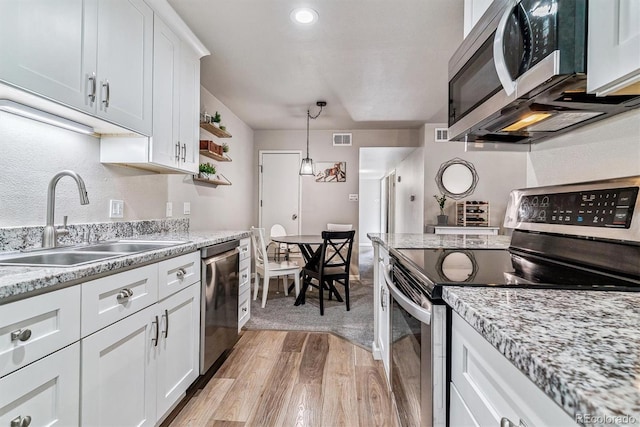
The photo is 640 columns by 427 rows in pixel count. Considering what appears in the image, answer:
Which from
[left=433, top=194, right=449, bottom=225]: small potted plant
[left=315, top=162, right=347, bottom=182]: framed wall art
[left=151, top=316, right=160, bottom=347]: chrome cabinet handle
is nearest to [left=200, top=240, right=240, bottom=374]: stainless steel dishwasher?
[left=151, top=316, right=160, bottom=347]: chrome cabinet handle

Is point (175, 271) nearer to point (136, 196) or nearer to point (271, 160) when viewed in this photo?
point (136, 196)

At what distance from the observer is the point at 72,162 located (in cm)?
168

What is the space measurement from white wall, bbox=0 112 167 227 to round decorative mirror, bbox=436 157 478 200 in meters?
3.96

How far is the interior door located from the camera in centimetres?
510

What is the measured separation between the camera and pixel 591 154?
1095 millimetres

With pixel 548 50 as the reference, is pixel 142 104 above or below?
above

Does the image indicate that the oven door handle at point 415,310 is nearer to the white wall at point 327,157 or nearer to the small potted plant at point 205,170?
the small potted plant at point 205,170

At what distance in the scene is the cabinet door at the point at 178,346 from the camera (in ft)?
4.92

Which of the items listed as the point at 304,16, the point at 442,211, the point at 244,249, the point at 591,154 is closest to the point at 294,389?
the point at 244,249

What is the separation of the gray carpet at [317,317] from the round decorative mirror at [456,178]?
1.97m

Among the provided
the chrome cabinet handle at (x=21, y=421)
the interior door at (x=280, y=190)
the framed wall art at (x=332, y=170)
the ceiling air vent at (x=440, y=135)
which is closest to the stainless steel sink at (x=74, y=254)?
the chrome cabinet handle at (x=21, y=421)

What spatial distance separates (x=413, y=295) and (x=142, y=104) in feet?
5.83

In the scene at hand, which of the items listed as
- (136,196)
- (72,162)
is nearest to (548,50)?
(72,162)

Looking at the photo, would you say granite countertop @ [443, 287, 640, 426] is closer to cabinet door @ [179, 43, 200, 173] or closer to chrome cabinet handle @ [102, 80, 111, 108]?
chrome cabinet handle @ [102, 80, 111, 108]
